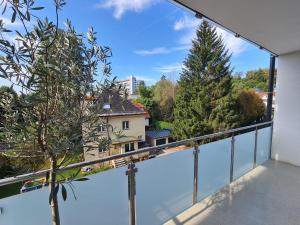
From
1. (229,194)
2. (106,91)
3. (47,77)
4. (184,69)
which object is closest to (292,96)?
(229,194)

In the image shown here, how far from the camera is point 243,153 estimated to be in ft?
10.7

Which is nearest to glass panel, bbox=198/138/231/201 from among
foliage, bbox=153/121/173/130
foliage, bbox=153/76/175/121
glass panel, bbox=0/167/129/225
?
glass panel, bbox=0/167/129/225

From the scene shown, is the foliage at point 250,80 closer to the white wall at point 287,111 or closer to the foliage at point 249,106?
the foliage at point 249,106

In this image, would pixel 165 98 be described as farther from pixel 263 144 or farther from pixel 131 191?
pixel 131 191

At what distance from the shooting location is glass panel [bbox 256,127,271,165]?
372cm

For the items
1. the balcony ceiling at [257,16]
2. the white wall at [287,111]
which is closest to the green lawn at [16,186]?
the balcony ceiling at [257,16]

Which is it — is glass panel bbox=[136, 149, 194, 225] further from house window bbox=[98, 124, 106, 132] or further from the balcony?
house window bbox=[98, 124, 106, 132]

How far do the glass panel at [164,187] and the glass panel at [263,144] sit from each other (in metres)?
2.06

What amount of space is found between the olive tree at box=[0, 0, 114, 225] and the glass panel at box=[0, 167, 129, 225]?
19 centimetres

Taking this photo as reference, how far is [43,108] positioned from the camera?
940 millimetres

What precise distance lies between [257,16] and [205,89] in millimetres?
12656

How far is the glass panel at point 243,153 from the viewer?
310cm

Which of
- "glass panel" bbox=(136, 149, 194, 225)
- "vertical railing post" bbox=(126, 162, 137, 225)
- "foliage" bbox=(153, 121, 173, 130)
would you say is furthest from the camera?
"foliage" bbox=(153, 121, 173, 130)

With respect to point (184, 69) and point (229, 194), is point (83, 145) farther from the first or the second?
point (184, 69)
